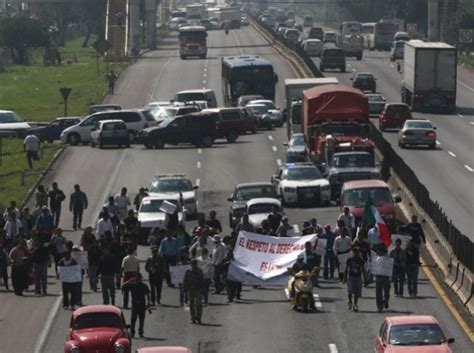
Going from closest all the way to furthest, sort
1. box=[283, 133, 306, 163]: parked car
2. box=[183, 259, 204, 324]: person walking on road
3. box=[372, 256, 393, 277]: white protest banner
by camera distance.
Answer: box=[183, 259, 204, 324]: person walking on road < box=[372, 256, 393, 277]: white protest banner < box=[283, 133, 306, 163]: parked car

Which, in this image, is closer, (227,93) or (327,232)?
(327,232)

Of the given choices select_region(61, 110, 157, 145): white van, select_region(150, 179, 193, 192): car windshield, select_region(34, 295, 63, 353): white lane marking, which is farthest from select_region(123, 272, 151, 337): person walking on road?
select_region(61, 110, 157, 145): white van

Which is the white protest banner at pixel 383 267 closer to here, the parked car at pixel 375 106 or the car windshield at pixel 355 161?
the car windshield at pixel 355 161

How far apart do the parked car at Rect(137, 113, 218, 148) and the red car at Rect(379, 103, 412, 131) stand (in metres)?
9.50

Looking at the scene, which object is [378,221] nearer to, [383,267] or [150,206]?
[383,267]

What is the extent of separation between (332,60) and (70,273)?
77.9 m

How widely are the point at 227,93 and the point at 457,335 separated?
57.6 meters

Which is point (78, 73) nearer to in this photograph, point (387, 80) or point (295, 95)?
point (387, 80)

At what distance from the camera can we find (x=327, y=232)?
1499 inches

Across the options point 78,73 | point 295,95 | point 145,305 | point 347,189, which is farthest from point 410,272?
point 78,73

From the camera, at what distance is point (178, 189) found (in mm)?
51062

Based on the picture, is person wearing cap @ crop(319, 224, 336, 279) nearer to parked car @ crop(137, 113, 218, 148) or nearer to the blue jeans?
the blue jeans

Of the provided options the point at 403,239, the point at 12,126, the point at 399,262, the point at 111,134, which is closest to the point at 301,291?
the point at 399,262

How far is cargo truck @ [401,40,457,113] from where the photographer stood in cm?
8425
